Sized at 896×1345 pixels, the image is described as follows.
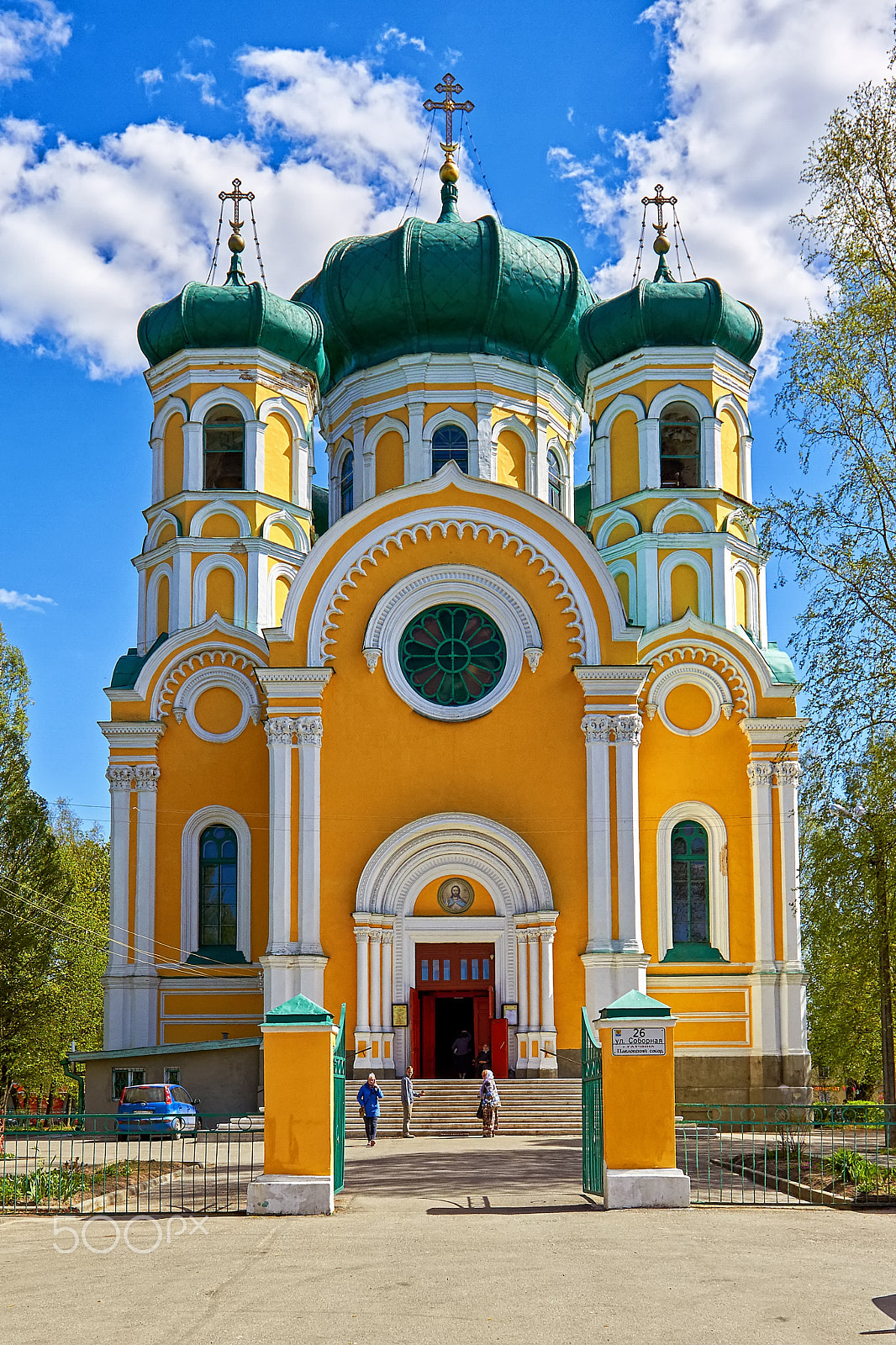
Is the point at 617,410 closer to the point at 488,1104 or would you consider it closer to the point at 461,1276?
the point at 488,1104

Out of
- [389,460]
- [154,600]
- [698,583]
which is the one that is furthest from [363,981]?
[389,460]

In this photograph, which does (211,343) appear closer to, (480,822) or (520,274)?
(520,274)

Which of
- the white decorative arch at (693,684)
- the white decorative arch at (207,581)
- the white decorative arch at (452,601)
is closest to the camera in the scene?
the white decorative arch at (452,601)

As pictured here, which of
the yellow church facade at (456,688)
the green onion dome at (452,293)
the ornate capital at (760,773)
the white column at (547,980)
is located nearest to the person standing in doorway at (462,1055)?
the yellow church facade at (456,688)

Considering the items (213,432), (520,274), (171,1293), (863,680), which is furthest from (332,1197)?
(520,274)

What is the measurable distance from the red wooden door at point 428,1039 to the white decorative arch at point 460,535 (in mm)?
5684

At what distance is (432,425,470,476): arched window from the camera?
29.3 metres

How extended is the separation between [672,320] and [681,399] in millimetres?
1441

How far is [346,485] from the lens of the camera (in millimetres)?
30719

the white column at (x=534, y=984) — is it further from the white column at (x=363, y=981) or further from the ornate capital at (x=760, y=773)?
the ornate capital at (x=760, y=773)

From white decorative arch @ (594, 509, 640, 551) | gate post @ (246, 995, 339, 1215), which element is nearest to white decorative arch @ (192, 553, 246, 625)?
white decorative arch @ (594, 509, 640, 551)

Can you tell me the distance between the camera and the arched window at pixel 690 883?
85.4 feet

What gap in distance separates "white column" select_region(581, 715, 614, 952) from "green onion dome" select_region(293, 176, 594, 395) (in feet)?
25.8

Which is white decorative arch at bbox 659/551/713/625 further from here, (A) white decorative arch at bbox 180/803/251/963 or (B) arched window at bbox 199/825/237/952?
(B) arched window at bbox 199/825/237/952
